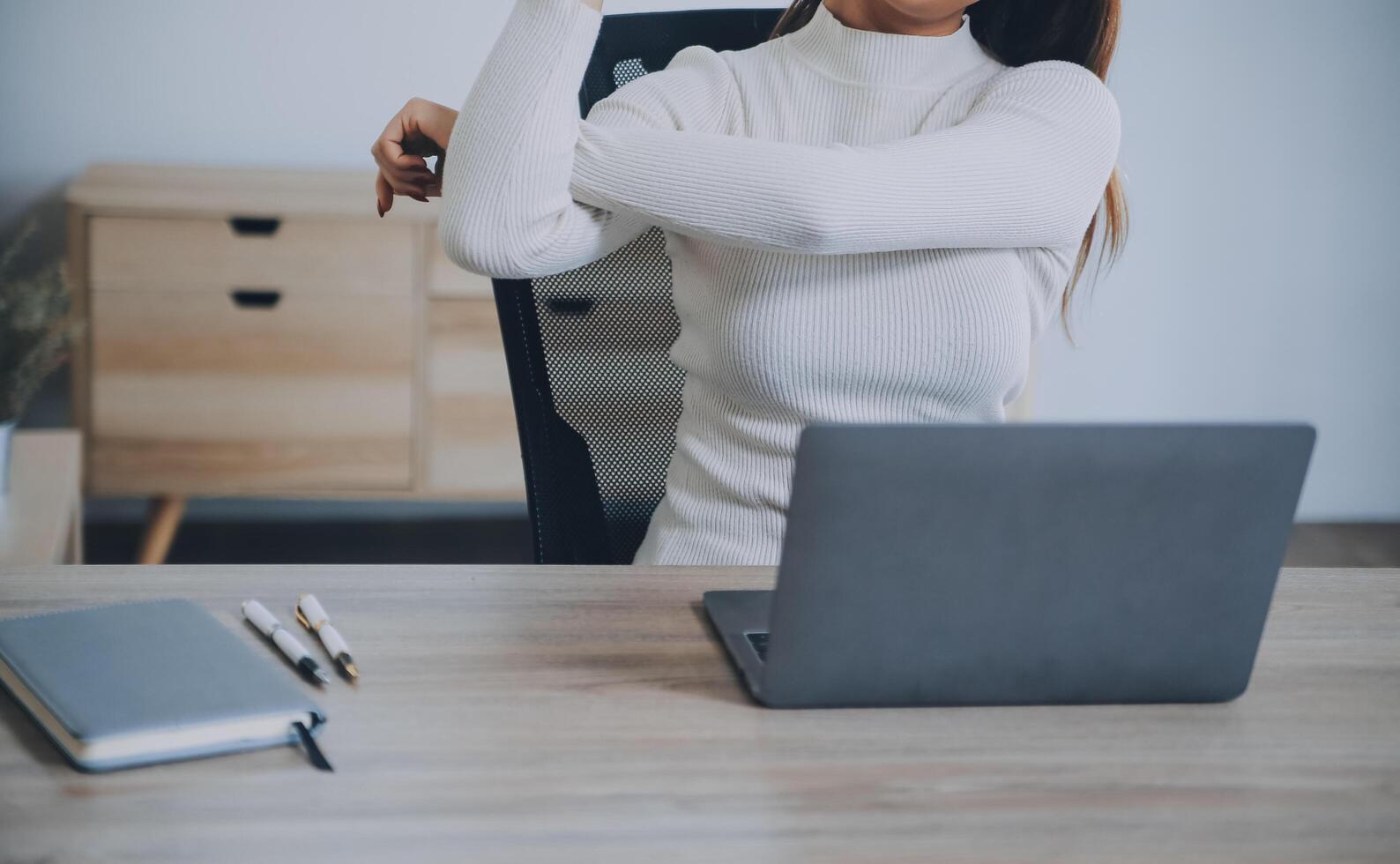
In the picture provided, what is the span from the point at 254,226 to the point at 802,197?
1916 millimetres

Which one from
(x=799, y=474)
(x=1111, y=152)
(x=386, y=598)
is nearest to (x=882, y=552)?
(x=799, y=474)

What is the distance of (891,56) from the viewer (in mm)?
1187

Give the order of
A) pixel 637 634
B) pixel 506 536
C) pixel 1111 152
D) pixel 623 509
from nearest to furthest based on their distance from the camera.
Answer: pixel 637 634 → pixel 1111 152 → pixel 623 509 → pixel 506 536

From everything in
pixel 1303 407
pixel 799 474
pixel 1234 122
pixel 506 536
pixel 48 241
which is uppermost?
pixel 799 474

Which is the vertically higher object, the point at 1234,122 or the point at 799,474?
the point at 799,474

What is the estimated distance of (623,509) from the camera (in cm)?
129

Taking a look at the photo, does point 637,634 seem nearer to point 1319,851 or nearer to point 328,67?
point 1319,851

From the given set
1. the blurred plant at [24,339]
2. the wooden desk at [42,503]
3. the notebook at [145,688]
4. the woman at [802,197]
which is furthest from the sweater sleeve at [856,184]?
the blurred plant at [24,339]

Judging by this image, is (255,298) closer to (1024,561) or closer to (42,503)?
(42,503)

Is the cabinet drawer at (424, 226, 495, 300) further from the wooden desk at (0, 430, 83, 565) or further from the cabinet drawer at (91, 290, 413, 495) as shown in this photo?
the wooden desk at (0, 430, 83, 565)

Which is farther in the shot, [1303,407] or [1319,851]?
[1303,407]

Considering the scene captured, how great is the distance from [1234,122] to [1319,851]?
2925mm

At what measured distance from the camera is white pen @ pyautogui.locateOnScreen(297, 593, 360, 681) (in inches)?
29.5

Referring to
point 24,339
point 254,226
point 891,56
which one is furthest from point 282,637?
point 254,226
